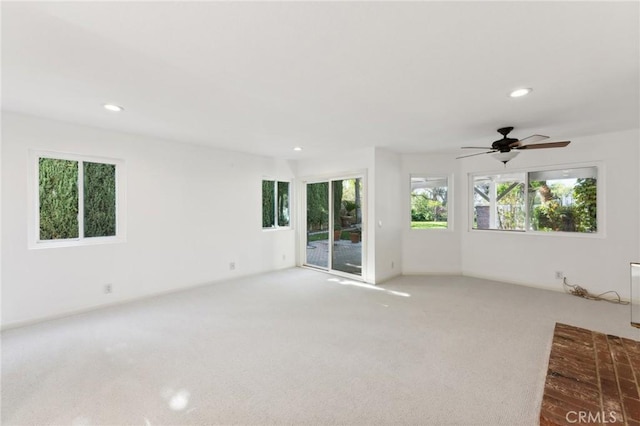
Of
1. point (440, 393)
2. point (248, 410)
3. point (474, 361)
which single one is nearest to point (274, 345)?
point (248, 410)

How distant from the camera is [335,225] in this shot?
564 cm

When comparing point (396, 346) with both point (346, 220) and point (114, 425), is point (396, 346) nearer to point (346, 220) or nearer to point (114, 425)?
point (114, 425)

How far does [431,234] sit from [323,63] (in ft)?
14.4

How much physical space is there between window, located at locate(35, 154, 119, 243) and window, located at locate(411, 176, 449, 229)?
16.4 ft

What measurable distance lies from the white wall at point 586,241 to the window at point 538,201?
166 mm

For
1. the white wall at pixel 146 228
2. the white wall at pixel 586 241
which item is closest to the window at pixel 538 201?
the white wall at pixel 586 241

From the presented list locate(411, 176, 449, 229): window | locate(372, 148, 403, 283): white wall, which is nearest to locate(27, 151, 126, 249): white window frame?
locate(372, 148, 403, 283): white wall

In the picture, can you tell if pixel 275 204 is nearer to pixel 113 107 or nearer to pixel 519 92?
pixel 113 107

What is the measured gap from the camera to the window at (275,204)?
5773 mm

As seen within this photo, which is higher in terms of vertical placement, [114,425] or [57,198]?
[57,198]

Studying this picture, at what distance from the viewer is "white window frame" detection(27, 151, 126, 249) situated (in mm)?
3223

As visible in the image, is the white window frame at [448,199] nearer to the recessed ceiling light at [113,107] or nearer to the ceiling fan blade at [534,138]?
the ceiling fan blade at [534,138]

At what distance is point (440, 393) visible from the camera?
2.03m

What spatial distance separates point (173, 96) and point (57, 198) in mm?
2294
